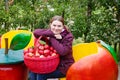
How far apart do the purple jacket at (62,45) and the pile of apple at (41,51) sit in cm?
5

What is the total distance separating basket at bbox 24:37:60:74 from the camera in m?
3.59

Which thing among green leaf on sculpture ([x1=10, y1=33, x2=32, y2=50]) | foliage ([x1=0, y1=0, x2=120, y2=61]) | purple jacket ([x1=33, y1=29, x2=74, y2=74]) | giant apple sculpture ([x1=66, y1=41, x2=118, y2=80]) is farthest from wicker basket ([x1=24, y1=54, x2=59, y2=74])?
foliage ([x1=0, y1=0, x2=120, y2=61])

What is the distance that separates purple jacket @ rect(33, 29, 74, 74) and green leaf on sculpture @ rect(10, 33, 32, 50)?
0.79ft

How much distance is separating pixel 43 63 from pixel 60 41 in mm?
368

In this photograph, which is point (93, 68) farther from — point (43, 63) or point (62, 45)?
point (43, 63)

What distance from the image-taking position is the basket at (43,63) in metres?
3.59

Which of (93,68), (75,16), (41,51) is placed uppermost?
(75,16)

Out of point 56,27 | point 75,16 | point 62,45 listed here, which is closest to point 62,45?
point 62,45

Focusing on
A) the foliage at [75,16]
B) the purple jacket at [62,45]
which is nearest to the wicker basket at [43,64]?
the purple jacket at [62,45]

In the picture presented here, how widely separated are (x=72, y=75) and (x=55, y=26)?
0.58 metres

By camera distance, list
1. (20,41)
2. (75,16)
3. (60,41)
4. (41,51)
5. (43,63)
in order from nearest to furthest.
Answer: (43,63), (41,51), (60,41), (20,41), (75,16)

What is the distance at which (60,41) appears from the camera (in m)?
3.82

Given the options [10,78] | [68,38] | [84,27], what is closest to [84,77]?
[68,38]

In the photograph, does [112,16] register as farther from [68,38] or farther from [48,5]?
[68,38]
